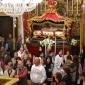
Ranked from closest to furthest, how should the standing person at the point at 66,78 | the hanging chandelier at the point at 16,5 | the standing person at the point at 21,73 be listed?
1. the standing person at the point at 66,78
2. the hanging chandelier at the point at 16,5
3. the standing person at the point at 21,73

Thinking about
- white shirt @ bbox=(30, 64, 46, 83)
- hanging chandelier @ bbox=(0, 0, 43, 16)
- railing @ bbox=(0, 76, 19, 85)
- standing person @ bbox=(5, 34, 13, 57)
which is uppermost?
hanging chandelier @ bbox=(0, 0, 43, 16)

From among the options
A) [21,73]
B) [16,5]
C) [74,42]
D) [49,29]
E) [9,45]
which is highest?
[16,5]

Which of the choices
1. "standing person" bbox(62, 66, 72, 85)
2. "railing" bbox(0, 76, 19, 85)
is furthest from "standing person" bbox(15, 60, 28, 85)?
"standing person" bbox(62, 66, 72, 85)

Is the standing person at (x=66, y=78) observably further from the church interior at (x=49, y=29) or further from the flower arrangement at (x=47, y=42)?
the flower arrangement at (x=47, y=42)

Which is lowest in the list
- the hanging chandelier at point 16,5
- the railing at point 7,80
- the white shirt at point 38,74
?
the railing at point 7,80

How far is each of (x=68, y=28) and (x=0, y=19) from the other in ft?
15.4

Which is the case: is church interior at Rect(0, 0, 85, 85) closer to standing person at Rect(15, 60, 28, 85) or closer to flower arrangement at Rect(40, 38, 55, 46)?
flower arrangement at Rect(40, 38, 55, 46)

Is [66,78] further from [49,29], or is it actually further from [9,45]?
[49,29]

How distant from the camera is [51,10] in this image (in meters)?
20.0

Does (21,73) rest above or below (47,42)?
below

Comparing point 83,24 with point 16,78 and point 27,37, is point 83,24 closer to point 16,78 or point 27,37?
point 27,37

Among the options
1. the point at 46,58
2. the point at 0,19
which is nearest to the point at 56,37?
the point at 0,19

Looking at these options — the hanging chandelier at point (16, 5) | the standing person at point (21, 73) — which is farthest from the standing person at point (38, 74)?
the hanging chandelier at point (16, 5)

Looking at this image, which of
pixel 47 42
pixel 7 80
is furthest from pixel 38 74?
pixel 47 42
